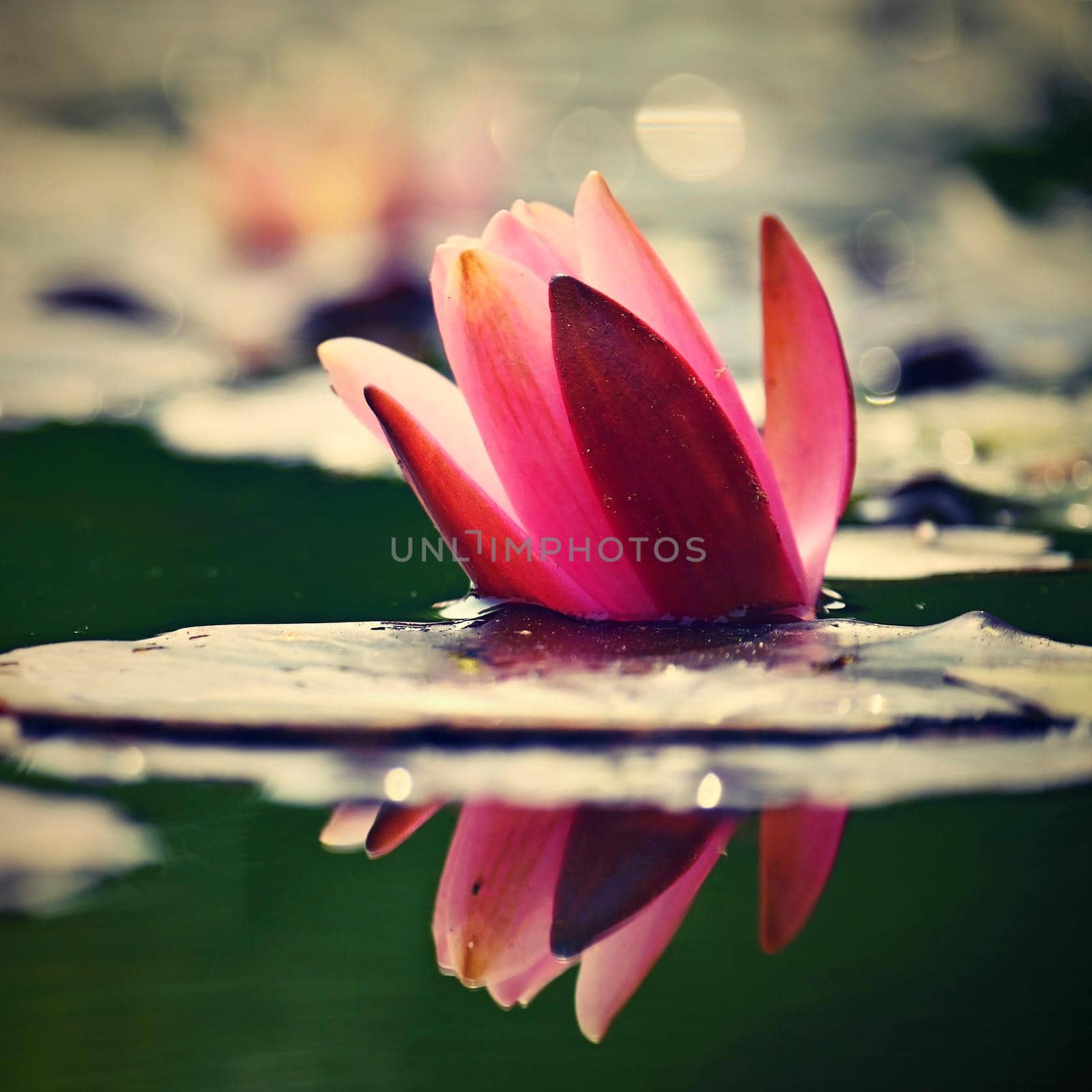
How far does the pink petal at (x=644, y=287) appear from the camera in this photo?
28cm

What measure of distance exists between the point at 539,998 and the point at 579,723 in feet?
0.20

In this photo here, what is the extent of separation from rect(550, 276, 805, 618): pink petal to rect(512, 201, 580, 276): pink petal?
50mm

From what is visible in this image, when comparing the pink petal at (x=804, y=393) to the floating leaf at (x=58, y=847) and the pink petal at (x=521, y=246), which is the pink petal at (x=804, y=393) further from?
the floating leaf at (x=58, y=847)

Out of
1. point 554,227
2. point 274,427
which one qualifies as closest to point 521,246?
point 554,227

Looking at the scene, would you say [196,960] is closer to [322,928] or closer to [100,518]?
[322,928]

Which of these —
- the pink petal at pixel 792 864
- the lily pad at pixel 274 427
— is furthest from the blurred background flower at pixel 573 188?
the pink petal at pixel 792 864

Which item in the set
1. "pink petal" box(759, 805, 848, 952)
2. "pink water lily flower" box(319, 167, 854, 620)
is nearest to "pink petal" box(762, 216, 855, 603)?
"pink water lily flower" box(319, 167, 854, 620)

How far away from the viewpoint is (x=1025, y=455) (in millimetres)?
590

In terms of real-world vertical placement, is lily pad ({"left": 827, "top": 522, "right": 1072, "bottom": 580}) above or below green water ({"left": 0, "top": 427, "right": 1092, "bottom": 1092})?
above

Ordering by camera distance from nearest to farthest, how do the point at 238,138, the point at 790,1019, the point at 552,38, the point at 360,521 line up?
the point at 790,1019
the point at 360,521
the point at 238,138
the point at 552,38

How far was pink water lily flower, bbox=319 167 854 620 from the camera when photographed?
0.26 m

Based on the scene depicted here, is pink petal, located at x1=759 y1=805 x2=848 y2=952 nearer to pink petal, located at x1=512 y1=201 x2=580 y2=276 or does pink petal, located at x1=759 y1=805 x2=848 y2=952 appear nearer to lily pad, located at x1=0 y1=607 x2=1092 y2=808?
lily pad, located at x1=0 y1=607 x2=1092 y2=808

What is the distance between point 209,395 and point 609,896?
536 millimetres

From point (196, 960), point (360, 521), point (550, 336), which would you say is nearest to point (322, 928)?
point (196, 960)
